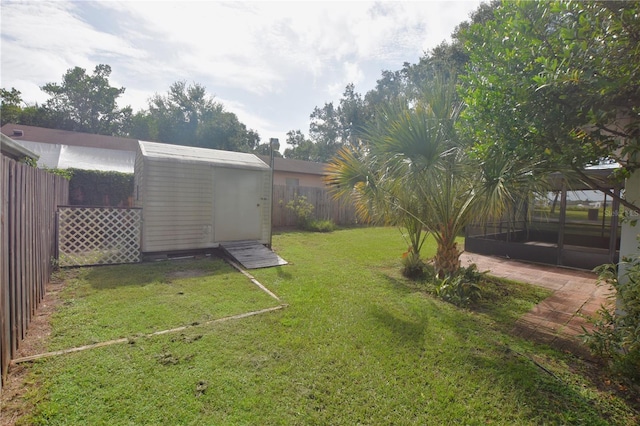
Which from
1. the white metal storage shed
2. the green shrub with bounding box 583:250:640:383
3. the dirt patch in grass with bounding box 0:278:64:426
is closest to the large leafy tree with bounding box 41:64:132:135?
the white metal storage shed

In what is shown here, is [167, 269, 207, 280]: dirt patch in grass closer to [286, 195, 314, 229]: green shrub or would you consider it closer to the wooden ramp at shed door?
A: the wooden ramp at shed door

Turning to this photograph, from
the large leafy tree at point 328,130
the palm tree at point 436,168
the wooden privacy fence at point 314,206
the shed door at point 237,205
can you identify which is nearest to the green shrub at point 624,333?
the palm tree at point 436,168

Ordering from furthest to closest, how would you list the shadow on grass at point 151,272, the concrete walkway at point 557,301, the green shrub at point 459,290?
the shadow on grass at point 151,272 < the green shrub at point 459,290 < the concrete walkway at point 557,301

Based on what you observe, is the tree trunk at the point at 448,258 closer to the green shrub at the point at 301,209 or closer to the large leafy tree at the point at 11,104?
the green shrub at the point at 301,209

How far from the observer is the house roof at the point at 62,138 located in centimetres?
1507

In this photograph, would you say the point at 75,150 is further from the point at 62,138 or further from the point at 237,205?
the point at 237,205

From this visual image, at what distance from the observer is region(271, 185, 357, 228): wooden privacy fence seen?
42.3ft

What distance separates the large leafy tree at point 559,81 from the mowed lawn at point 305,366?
2104 mm

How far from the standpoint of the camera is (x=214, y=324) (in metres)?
3.58

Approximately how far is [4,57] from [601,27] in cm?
608

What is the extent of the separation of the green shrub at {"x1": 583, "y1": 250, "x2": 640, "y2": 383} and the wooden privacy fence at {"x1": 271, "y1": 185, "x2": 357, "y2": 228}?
9.76 m

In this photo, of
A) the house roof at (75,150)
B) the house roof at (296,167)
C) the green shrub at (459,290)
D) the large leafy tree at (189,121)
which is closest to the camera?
the green shrub at (459,290)

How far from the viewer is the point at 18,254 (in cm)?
285

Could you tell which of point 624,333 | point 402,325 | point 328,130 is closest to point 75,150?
point 402,325
